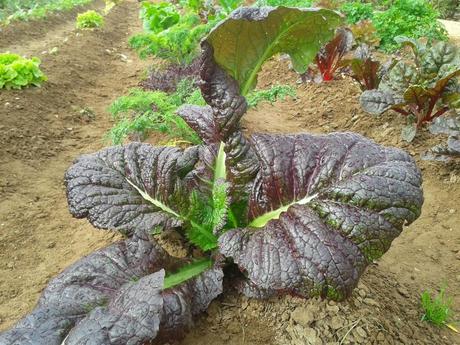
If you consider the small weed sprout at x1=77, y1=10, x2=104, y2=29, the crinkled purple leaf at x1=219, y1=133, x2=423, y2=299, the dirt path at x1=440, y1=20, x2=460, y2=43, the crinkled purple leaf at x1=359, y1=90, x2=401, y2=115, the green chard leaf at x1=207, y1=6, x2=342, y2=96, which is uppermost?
the green chard leaf at x1=207, y1=6, x2=342, y2=96

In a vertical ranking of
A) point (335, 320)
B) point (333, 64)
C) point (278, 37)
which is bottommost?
point (333, 64)

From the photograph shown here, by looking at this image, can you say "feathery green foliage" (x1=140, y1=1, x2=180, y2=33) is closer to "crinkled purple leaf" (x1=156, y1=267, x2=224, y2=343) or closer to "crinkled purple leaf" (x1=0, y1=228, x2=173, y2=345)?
"crinkled purple leaf" (x1=0, y1=228, x2=173, y2=345)

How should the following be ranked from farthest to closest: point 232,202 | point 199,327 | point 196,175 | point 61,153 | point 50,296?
point 61,153
point 196,175
point 232,202
point 199,327
point 50,296

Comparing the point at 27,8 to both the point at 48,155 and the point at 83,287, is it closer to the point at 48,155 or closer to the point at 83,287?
the point at 48,155

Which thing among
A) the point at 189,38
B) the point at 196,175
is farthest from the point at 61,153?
the point at 196,175

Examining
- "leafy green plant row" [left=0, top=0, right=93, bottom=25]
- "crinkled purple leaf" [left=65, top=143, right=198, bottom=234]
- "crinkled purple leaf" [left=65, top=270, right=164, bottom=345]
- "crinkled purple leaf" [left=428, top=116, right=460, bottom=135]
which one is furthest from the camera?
"leafy green plant row" [left=0, top=0, right=93, bottom=25]

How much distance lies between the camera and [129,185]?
201cm

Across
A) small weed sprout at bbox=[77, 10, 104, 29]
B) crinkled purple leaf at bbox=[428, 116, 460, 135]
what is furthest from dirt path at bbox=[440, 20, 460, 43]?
small weed sprout at bbox=[77, 10, 104, 29]

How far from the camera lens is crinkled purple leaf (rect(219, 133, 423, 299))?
1464 mm

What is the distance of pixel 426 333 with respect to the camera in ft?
6.06

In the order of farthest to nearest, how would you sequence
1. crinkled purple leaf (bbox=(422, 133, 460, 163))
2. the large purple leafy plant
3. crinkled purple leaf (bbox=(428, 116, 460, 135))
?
1. crinkled purple leaf (bbox=(428, 116, 460, 135))
2. crinkled purple leaf (bbox=(422, 133, 460, 163))
3. the large purple leafy plant

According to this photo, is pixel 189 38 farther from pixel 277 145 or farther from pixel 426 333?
pixel 426 333

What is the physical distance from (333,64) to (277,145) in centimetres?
349

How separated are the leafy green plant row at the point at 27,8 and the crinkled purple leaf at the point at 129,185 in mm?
10117
